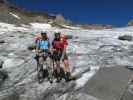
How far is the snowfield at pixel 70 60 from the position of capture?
20.9m

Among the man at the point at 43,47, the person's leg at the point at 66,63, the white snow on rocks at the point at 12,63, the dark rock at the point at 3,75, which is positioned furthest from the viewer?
the white snow on rocks at the point at 12,63

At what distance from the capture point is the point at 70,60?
25.9 m

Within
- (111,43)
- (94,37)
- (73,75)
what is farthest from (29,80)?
(94,37)

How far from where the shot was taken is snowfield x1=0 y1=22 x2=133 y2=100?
20938 millimetres

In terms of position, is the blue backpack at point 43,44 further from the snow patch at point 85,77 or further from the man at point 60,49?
the snow patch at point 85,77

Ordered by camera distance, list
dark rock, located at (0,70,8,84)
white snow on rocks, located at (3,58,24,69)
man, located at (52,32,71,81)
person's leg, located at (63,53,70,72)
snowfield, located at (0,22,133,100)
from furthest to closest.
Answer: white snow on rocks, located at (3,58,24,69)
dark rock, located at (0,70,8,84)
man, located at (52,32,71,81)
person's leg, located at (63,53,70,72)
snowfield, located at (0,22,133,100)

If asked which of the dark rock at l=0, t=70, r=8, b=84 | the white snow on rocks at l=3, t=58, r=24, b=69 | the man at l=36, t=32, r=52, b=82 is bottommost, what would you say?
the dark rock at l=0, t=70, r=8, b=84

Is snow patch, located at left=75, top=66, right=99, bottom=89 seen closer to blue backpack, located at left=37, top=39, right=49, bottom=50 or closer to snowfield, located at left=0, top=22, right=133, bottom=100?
snowfield, located at left=0, top=22, right=133, bottom=100

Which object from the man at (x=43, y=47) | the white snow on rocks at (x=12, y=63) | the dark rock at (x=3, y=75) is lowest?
the dark rock at (x=3, y=75)

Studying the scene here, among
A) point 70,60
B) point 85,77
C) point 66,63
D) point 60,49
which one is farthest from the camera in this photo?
point 70,60

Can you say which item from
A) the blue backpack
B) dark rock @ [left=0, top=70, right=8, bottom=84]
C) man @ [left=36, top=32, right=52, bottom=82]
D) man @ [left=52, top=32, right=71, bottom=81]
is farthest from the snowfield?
the blue backpack

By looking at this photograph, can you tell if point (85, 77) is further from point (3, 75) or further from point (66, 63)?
point (3, 75)

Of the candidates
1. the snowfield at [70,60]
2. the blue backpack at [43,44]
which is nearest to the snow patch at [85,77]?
the snowfield at [70,60]

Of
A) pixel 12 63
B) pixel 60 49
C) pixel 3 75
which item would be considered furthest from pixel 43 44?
pixel 12 63
